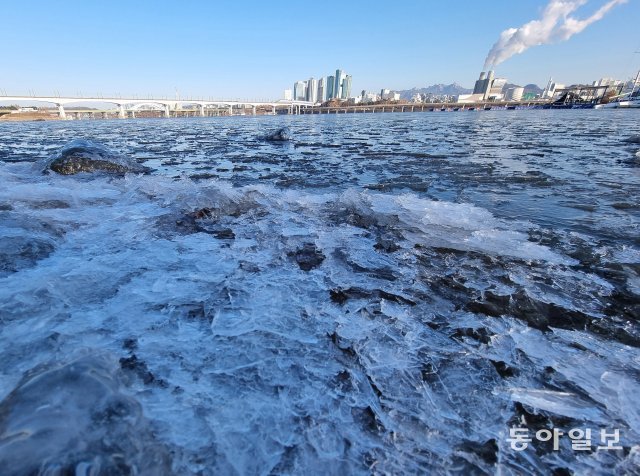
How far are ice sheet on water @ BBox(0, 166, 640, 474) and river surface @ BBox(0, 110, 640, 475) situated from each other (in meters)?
0.01

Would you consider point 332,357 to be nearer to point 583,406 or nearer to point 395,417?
point 395,417

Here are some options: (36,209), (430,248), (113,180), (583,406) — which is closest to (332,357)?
(583,406)

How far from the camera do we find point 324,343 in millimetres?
2205

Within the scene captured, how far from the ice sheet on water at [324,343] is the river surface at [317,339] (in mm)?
13

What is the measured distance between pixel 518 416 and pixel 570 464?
0.27 m

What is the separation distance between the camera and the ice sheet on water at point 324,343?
1.56m

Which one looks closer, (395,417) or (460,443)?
(460,443)

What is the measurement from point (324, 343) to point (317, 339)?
0.07 meters

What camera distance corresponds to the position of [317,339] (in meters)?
2.25

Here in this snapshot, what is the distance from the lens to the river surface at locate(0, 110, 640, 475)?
147 cm

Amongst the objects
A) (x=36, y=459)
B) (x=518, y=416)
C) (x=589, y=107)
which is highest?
(x=589, y=107)

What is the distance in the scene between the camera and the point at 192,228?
14.5 ft

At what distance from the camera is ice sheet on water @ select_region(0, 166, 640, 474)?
156cm

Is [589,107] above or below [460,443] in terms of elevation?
above
